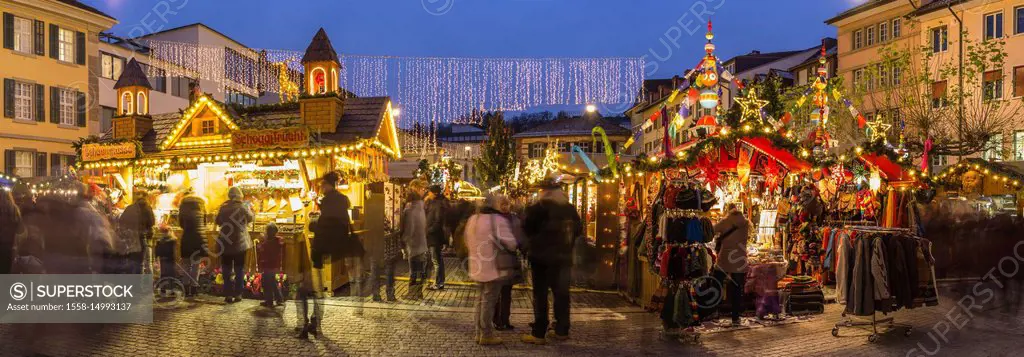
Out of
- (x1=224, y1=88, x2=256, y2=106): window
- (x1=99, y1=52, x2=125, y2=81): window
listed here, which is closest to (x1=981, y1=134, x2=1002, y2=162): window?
(x1=224, y1=88, x2=256, y2=106): window

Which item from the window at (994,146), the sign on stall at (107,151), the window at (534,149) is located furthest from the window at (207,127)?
the window at (534,149)

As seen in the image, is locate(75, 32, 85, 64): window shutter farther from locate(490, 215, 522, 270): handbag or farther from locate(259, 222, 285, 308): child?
locate(490, 215, 522, 270): handbag

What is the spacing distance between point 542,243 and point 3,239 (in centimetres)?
551

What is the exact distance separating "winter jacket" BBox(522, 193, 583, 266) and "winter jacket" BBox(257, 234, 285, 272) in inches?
153

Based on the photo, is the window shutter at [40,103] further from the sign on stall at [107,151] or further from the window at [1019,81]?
the window at [1019,81]

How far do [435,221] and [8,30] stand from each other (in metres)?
22.1

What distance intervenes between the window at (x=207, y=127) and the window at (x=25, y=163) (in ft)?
51.5

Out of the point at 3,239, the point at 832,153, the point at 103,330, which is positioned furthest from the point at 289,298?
the point at 832,153

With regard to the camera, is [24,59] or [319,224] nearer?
[319,224]

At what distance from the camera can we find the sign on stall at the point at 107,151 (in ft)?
47.4

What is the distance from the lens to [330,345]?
732cm

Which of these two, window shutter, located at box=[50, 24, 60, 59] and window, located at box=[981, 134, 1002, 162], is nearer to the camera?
window, located at box=[981, 134, 1002, 162]

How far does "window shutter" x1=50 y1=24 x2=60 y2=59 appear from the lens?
26.1m

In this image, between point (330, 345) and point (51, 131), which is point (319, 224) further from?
point (51, 131)
